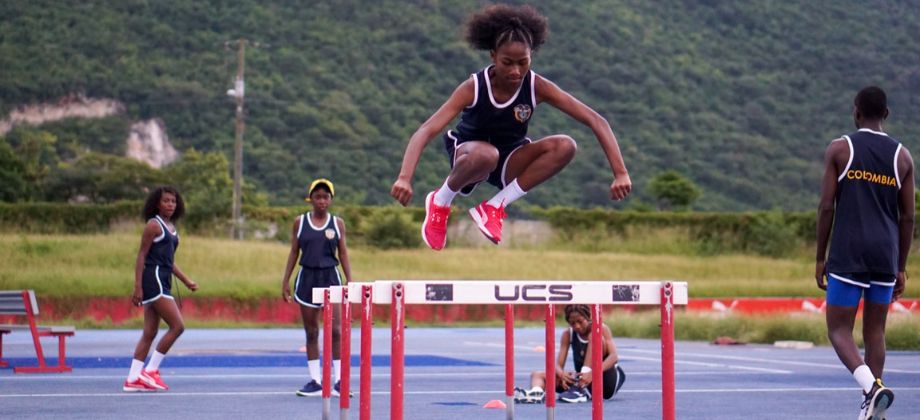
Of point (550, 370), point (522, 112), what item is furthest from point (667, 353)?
point (522, 112)

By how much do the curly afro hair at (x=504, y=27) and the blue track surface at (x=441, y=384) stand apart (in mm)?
3484

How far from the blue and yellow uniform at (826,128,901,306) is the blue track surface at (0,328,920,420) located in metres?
2.05

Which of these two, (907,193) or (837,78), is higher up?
(837,78)

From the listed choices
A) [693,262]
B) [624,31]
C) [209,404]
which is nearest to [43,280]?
[693,262]

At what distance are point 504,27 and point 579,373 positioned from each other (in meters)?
4.94

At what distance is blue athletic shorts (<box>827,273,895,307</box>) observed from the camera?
8.21 meters

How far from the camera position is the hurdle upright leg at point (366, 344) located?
6.72 meters

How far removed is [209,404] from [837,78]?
62.9m

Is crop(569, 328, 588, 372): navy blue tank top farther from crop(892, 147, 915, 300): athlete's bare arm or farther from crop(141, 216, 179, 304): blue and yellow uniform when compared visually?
crop(892, 147, 915, 300): athlete's bare arm

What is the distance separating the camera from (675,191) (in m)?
55.3

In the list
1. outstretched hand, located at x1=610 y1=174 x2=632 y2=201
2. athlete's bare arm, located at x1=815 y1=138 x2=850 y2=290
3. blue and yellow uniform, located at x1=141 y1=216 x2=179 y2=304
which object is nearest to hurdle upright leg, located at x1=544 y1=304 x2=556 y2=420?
outstretched hand, located at x1=610 y1=174 x2=632 y2=201

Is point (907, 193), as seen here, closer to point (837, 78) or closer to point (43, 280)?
point (43, 280)

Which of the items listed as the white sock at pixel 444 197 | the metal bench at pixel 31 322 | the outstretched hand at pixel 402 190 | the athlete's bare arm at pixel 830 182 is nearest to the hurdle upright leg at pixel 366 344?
the outstretched hand at pixel 402 190

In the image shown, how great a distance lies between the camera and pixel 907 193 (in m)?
8.27
